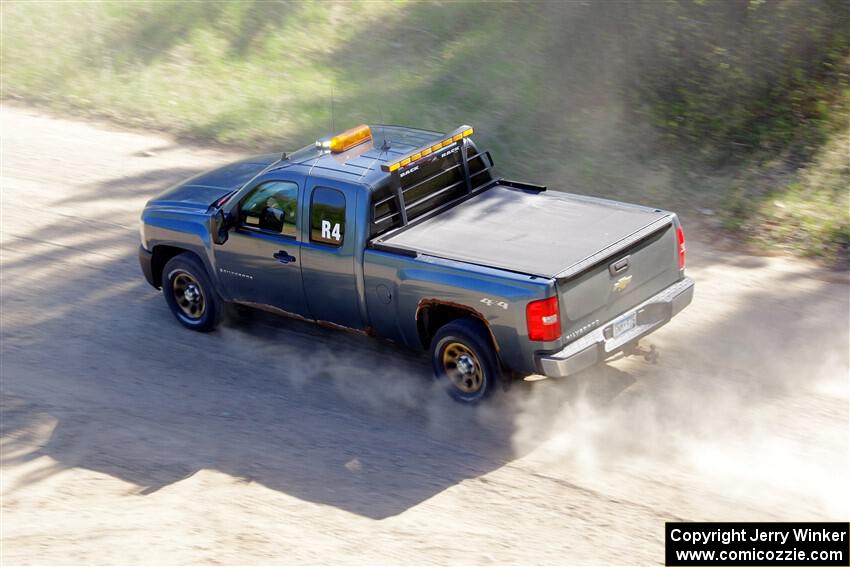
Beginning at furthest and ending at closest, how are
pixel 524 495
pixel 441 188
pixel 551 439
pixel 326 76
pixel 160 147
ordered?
pixel 326 76 → pixel 160 147 → pixel 441 188 → pixel 551 439 → pixel 524 495

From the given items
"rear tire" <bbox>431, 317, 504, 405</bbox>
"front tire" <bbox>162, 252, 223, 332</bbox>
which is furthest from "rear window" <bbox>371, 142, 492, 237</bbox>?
"front tire" <bbox>162, 252, 223, 332</bbox>

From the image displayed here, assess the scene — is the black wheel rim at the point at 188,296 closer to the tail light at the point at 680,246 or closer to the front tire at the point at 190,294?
the front tire at the point at 190,294

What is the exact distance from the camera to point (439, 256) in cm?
784

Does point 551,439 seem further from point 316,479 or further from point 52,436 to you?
point 52,436

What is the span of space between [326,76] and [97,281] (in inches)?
276

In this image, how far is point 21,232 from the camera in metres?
12.0

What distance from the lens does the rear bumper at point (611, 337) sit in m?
7.39

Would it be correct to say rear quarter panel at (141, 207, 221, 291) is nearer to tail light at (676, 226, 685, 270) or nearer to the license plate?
the license plate

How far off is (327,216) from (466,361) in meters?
1.60

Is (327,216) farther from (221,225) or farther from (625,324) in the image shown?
(625,324)

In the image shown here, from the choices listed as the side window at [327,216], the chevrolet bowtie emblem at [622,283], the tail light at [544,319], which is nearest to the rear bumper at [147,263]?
the side window at [327,216]

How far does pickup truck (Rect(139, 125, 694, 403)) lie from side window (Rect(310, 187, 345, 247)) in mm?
11

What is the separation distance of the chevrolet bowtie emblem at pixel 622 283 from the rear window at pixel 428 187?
1.80 metres

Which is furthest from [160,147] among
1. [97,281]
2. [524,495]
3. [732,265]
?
[524,495]
